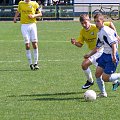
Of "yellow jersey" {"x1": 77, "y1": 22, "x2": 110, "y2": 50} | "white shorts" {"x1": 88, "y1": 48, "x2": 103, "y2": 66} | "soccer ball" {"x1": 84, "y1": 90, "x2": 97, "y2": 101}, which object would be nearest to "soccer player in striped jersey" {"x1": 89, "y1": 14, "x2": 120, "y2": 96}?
"soccer ball" {"x1": 84, "y1": 90, "x2": 97, "y2": 101}

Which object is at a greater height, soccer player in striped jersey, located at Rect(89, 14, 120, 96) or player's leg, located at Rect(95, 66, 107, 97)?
soccer player in striped jersey, located at Rect(89, 14, 120, 96)

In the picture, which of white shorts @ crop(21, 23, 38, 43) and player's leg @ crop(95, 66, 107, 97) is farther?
white shorts @ crop(21, 23, 38, 43)

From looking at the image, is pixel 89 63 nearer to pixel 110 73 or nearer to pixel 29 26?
pixel 110 73

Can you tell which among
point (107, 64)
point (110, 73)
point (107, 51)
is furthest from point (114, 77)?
point (107, 51)

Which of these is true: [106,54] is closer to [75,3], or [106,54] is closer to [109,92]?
[109,92]

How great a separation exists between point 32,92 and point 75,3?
3912 centimetres

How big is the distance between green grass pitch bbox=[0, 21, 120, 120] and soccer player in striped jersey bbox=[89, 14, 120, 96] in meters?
0.48

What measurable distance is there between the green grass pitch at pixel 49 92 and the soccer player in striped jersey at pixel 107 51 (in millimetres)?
480

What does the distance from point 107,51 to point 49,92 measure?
1.63m

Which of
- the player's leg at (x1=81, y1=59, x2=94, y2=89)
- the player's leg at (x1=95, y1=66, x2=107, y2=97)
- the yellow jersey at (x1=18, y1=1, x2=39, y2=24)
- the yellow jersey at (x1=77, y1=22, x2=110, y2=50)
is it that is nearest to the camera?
the player's leg at (x1=95, y1=66, x2=107, y2=97)

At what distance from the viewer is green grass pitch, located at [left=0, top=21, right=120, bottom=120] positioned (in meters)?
8.37

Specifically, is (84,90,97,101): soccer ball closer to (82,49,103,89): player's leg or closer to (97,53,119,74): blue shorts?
(97,53,119,74): blue shorts

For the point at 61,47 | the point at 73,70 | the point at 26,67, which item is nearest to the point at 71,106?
the point at 73,70

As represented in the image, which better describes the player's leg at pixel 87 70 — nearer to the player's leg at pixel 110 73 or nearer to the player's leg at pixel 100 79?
the player's leg at pixel 100 79
